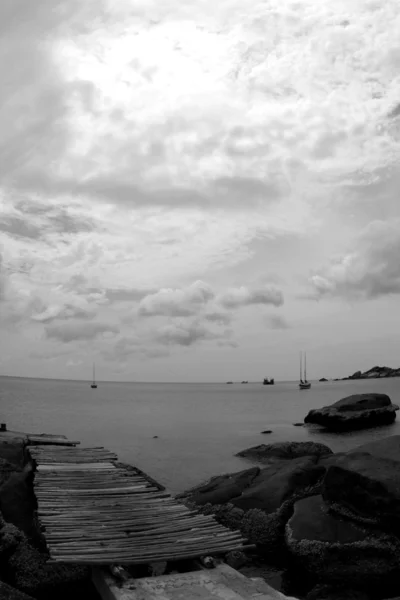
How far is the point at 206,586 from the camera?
26.0 feet

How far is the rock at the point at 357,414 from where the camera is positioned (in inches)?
1873

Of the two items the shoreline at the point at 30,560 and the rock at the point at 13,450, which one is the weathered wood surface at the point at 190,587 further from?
the rock at the point at 13,450

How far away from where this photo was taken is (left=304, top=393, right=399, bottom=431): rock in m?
47.6

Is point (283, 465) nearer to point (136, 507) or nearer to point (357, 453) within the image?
point (357, 453)

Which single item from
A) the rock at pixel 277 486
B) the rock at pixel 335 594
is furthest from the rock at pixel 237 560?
the rock at pixel 335 594

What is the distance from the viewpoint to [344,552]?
1174 centimetres

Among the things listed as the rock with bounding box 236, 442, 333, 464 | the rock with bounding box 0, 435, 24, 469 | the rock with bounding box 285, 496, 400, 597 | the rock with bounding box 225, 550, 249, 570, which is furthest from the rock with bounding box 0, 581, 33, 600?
the rock with bounding box 236, 442, 333, 464

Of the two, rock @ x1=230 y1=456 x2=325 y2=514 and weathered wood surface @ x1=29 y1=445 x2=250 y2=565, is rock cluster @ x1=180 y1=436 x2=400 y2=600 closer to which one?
rock @ x1=230 y1=456 x2=325 y2=514

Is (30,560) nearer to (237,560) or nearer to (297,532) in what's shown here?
(237,560)

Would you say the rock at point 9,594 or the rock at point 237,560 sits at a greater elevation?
the rock at point 9,594

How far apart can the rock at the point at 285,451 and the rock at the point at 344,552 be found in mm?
12765

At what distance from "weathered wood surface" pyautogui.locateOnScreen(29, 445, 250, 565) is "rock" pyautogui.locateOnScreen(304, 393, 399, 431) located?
36.4 metres

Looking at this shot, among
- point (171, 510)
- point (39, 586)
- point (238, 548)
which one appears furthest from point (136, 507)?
point (238, 548)

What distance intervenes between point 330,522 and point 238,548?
4218 mm
